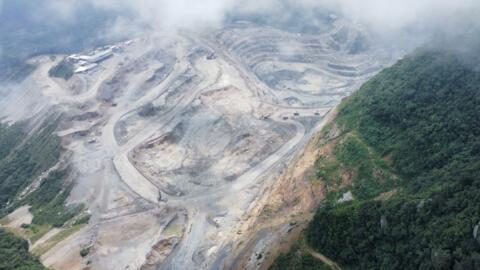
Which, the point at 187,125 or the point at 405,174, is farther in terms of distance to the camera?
the point at 187,125

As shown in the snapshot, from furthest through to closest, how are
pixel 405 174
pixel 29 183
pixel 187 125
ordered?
pixel 187 125 → pixel 29 183 → pixel 405 174

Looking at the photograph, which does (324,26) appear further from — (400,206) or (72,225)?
(400,206)

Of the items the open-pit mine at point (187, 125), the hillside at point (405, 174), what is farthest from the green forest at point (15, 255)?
the hillside at point (405, 174)

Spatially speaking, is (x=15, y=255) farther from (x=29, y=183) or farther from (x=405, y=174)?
(x=405, y=174)

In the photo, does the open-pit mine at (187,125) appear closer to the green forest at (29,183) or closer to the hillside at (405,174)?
the green forest at (29,183)

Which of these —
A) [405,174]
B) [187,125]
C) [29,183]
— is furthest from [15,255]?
→ [405,174]

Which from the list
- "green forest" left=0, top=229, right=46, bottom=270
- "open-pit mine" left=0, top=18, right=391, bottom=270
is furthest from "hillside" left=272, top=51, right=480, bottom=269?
"green forest" left=0, top=229, right=46, bottom=270
